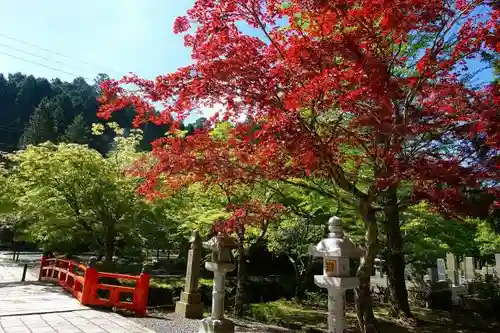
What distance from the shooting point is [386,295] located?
55.5 ft

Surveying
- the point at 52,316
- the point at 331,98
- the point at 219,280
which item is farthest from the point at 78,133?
the point at 331,98

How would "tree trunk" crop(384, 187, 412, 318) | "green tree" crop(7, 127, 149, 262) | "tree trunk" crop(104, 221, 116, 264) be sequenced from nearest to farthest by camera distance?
"tree trunk" crop(384, 187, 412, 318) < "green tree" crop(7, 127, 149, 262) < "tree trunk" crop(104, 221, 116, 264)

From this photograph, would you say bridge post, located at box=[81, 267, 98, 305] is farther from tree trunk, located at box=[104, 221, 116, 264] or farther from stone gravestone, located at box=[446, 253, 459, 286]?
stone gravestone, located at box=[446, 253, 459, 286]

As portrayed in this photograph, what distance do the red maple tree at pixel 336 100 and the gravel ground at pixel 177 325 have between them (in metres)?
3.82

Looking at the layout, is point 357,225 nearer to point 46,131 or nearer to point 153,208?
point 153,208

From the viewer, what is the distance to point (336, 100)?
19.4ft

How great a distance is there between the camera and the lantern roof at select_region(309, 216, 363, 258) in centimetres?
512

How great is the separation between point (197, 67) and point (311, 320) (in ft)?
34.0

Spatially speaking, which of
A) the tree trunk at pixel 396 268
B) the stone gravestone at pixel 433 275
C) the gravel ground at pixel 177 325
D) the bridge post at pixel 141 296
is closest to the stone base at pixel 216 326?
the gravel ground at pixel 177 325

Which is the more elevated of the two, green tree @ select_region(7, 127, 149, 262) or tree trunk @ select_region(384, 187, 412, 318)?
green tree @ select_region(7, 127, 149, 262)

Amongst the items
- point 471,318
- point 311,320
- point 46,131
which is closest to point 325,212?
point 311,320

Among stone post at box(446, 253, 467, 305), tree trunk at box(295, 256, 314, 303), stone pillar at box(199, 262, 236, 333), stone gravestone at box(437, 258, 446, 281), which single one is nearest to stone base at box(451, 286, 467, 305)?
stone post at box(446, 253, 467, 305)

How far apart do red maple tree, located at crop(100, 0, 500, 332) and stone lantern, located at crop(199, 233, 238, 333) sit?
1.63 m

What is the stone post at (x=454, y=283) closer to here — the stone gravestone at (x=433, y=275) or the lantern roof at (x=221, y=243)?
the stone gravestone at (x=433, y=275)
